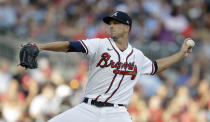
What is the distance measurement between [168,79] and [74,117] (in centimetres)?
704

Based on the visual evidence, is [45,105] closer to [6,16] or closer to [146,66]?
[6,16]

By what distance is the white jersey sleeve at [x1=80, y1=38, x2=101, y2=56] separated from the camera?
19.8 feet

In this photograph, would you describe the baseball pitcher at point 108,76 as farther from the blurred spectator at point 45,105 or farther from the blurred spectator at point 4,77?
the blurred spectator at point 4,77

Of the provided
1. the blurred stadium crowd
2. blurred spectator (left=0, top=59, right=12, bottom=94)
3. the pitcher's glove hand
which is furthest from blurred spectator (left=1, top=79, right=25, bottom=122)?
the pitcher's glove hand

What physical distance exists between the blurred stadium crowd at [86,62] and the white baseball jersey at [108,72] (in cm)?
459

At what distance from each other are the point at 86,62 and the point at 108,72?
20.5ft

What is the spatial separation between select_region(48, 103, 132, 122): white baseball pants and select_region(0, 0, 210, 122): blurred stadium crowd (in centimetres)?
468

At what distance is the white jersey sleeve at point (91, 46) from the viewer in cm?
604

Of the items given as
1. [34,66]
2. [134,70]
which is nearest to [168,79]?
[134,70]

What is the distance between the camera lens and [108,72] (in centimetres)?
621

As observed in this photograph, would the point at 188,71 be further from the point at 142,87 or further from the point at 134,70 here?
the point at 134,70

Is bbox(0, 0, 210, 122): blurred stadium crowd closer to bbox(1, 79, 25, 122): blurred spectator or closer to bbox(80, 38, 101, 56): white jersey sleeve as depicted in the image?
bbox(1, 79, 25, 122): blurred spectator

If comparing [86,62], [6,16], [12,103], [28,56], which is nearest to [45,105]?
[12,103]

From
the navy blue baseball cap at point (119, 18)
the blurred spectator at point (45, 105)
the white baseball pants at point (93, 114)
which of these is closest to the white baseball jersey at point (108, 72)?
the white baseball pants at point (93, 114)
